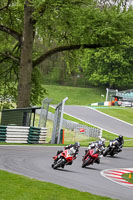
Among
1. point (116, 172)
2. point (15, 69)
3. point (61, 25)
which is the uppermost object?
point (61, 25)

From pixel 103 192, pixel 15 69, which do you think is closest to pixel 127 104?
pixel 15 69

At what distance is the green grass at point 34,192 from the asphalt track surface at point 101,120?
32.2m

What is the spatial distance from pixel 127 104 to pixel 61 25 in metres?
37.6

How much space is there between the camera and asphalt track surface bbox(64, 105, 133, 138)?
43.2 meters

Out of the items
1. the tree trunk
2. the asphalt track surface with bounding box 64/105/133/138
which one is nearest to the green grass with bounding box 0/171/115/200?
the tree trunk

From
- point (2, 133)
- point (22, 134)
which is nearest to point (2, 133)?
point (2, 133)

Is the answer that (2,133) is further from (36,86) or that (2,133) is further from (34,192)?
(34,192)

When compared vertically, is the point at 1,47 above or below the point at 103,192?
above

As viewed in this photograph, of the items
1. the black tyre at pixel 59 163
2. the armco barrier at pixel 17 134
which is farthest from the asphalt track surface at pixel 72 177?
the armco barrier at pixel 17 134

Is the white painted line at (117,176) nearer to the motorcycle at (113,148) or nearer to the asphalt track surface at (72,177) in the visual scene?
the asphalt track surface at (72,177)

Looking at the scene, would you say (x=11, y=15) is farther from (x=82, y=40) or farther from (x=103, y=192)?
(x=103, y=192)

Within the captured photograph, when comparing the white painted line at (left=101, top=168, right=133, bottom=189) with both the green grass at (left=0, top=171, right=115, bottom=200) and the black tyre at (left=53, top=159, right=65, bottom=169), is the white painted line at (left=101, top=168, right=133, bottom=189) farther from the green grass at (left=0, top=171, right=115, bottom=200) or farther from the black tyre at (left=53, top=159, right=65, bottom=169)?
the green grass at (left=0, top=171, right=115, bottom=200)

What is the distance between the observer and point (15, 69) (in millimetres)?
32938

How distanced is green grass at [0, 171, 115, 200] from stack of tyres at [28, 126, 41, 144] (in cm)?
1415
